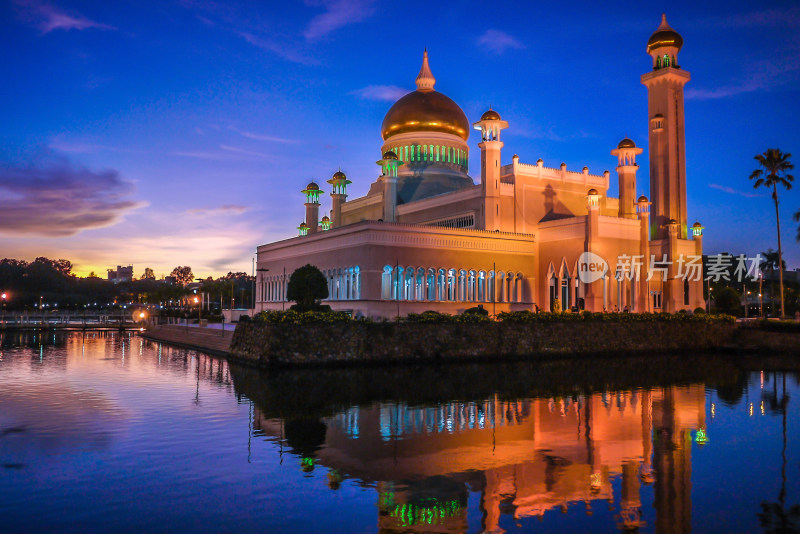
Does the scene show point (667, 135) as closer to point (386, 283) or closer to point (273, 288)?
point (386, 283)

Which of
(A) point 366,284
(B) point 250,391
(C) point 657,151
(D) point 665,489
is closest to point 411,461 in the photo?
(D) point 665,489

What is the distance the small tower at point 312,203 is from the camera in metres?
40.6

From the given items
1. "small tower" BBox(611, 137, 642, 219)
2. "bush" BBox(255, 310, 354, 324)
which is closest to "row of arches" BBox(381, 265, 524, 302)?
"bush" BBox(255, 310, 354, 324)

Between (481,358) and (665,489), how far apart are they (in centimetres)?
1597

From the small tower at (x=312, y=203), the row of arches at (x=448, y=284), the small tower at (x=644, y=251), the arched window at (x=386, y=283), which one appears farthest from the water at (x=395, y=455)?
the small tower at (x=312, y=203)

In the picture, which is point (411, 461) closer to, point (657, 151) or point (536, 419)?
point (536, 419)

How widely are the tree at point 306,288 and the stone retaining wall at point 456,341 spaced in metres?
2.10

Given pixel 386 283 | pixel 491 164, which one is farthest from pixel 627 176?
pixel 386 283

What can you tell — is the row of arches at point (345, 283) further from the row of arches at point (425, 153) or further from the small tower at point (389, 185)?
the row of arches at point (425, 153)

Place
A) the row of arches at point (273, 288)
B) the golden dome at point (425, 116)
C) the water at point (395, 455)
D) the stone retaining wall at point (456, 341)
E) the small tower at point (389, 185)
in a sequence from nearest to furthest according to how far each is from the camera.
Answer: the water at point (395, 455)
the stone retaining wall at point (456, 341)
the small tower at point (389, 185)
the row of arches at point (273, 288)
the golden dome at point (425, 116)

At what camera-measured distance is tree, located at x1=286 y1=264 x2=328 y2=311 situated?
918 inches

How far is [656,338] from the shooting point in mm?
27938

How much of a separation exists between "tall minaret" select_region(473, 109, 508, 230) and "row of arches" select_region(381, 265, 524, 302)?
108 inches

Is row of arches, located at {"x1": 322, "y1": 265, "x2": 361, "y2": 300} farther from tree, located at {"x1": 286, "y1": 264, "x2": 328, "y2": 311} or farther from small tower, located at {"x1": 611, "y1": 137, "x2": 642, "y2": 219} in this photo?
small tower, located at {"x1": 611, "y1": 137, "x2": 642, "y2": 219}
